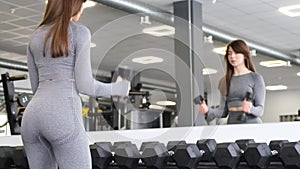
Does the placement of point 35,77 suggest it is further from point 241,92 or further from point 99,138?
point 241,92

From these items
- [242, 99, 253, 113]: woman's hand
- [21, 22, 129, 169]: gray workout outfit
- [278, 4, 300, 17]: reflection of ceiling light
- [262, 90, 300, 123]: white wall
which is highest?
[278, 4, 300, 17]: reflection of ceiling light

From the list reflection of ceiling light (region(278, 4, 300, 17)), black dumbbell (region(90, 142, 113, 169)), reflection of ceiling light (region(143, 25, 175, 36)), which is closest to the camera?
black dumbbell (region(90, 142, 113, 169))

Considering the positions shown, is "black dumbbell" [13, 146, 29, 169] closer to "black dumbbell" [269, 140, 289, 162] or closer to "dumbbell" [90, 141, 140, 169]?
"dumbbell" [90, 141, 140, 169]

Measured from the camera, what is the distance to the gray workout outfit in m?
1.77

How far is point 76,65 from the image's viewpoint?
1.79 metres

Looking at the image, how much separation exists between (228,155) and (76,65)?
885 mm

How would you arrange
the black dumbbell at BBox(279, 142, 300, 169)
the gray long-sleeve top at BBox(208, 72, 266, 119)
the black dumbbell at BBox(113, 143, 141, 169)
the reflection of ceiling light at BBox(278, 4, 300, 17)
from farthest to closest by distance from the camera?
the reflection of ceiling light at BBox(278, 4, 300, 17) → the gray long-sleeve top at BBox(208, 72, 266, 119) → the black dumbbell at BBox(113, 143, 141, 169) → the black dumbbell at BBox(279, 142, 300, 169)

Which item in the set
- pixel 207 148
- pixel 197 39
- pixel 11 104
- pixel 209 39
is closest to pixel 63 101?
pixel 207 148

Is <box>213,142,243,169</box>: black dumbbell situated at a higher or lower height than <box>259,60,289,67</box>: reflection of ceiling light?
lower

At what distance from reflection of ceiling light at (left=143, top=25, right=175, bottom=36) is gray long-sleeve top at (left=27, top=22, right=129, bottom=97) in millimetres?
4915

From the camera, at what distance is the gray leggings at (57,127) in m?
1.76

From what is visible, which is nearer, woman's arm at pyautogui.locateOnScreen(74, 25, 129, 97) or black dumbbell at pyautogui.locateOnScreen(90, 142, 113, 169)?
woman's arm at pyautogui.locateOnScreen(74, 25, 129, 97)

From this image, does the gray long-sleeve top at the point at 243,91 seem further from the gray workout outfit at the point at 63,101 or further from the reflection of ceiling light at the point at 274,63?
the reflection of ceiling light at the point at 274,63

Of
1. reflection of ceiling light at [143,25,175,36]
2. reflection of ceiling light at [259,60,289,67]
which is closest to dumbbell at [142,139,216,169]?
reflection of ceiling light at [259,60,289,67]
